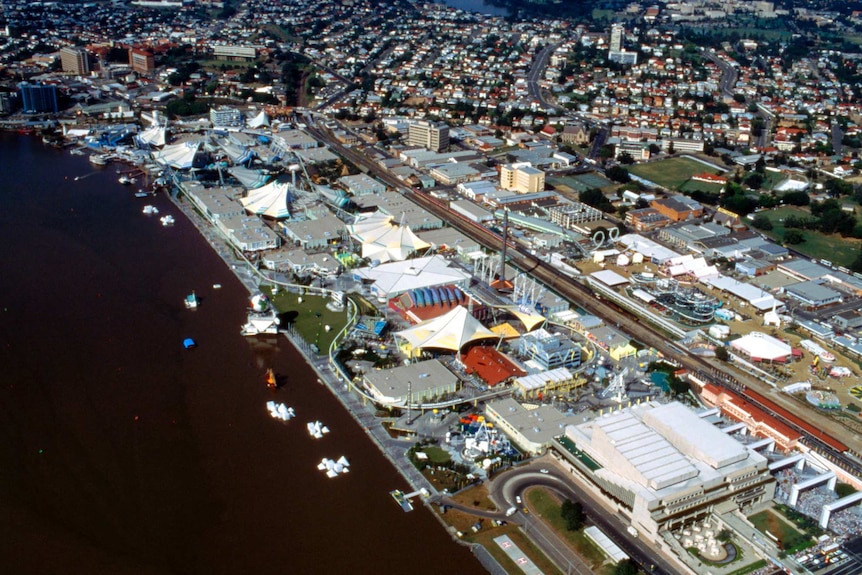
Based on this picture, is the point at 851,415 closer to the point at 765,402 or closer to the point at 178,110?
the point at 765,402

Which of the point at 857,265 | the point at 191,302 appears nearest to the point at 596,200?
the point at 857,265

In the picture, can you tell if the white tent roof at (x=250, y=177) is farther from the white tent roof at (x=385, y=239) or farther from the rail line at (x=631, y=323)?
the white tent roof at (x=385, y=239)

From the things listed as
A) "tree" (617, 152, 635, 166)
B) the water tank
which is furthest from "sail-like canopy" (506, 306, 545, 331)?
"tree" (617, 152, 635, 166)

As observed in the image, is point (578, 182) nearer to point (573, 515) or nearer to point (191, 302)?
point (191, 302)

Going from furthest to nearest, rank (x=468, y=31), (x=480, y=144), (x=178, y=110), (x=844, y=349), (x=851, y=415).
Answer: (x=468, y=31) < (x=178, y=110) < (x=480, y=144) < (x=844, y=349) < (x=851, y=415)

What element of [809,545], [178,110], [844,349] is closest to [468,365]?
[809,545]

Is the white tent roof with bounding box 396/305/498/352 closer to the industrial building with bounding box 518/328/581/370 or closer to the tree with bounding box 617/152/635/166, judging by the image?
the industrial building with bounding box 518/328/581/370
